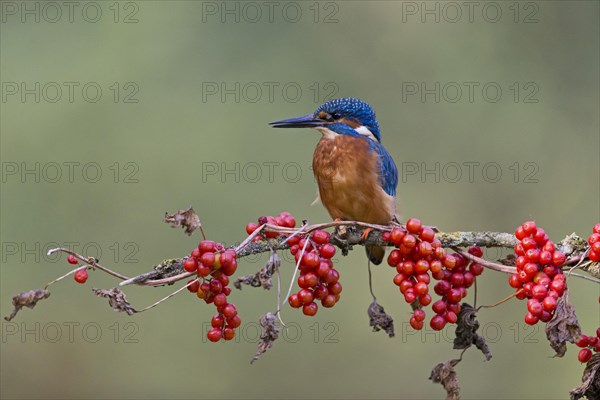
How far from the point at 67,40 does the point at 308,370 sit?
2504 millimetres

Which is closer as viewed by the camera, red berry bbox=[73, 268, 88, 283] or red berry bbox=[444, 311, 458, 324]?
red berry bbox=[73, 268, 88, 283]

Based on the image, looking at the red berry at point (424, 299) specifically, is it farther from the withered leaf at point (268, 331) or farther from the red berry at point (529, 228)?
the withered leaf at point (268, 331)

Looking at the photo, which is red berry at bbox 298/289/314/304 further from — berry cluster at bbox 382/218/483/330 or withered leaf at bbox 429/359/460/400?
withered leaf at bbox 429/359/460/400

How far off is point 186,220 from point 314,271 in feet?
1.19

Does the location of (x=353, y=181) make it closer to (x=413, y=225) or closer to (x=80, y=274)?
(x=413, y=225)

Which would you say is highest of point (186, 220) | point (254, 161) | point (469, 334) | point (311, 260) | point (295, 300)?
point (254, 161)

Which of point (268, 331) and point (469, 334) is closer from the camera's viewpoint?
point (268, 331)

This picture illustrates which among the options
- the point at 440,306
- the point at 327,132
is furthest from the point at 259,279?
the point at 327,132

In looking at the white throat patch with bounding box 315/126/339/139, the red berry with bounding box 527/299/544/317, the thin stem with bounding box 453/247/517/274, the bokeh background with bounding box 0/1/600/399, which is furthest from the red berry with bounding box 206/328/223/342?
the bokeh background with bounding box 0/1/600/399

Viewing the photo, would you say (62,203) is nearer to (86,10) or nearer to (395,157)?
(86,10)

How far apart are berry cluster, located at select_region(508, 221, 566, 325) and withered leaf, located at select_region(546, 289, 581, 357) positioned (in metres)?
0.02

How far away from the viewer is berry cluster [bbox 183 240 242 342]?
6.62 feet

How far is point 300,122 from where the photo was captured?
3.30m

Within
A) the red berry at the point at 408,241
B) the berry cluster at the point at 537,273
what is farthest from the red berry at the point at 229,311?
the berry cluster at the point at 537,273
